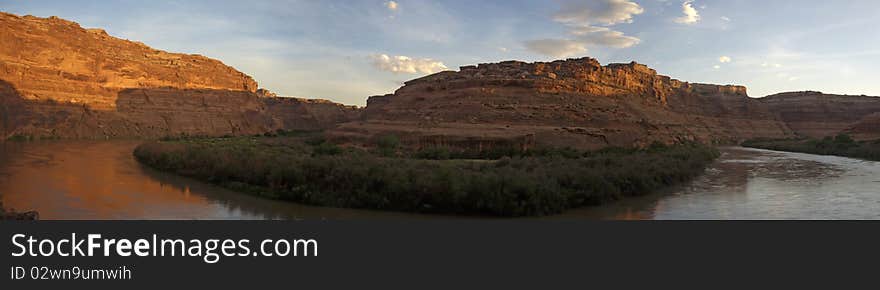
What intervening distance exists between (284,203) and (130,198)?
166 inches

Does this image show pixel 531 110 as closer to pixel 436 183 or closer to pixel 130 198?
pixel 436 183

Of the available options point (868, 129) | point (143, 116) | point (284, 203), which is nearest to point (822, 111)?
point (868, 129)

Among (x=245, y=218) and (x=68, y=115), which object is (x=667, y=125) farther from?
(x=68, y=115)

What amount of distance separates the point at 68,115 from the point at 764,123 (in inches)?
3101

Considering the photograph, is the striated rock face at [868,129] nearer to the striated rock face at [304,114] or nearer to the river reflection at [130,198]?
the river reflection at [130,198]

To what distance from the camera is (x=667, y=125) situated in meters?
39.4

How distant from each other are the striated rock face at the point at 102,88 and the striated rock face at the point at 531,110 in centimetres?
3090

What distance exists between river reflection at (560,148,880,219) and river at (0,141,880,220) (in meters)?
0.02

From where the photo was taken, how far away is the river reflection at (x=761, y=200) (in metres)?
11.0

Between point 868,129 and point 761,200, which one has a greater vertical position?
point 868,129

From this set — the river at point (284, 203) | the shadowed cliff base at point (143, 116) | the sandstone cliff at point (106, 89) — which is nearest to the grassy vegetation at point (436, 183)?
the river at point (284, 203)

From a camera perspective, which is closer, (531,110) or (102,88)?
(531,110)

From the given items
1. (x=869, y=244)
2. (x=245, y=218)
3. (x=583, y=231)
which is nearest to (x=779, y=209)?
(x=869, y=244)

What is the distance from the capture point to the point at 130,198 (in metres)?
12.6
